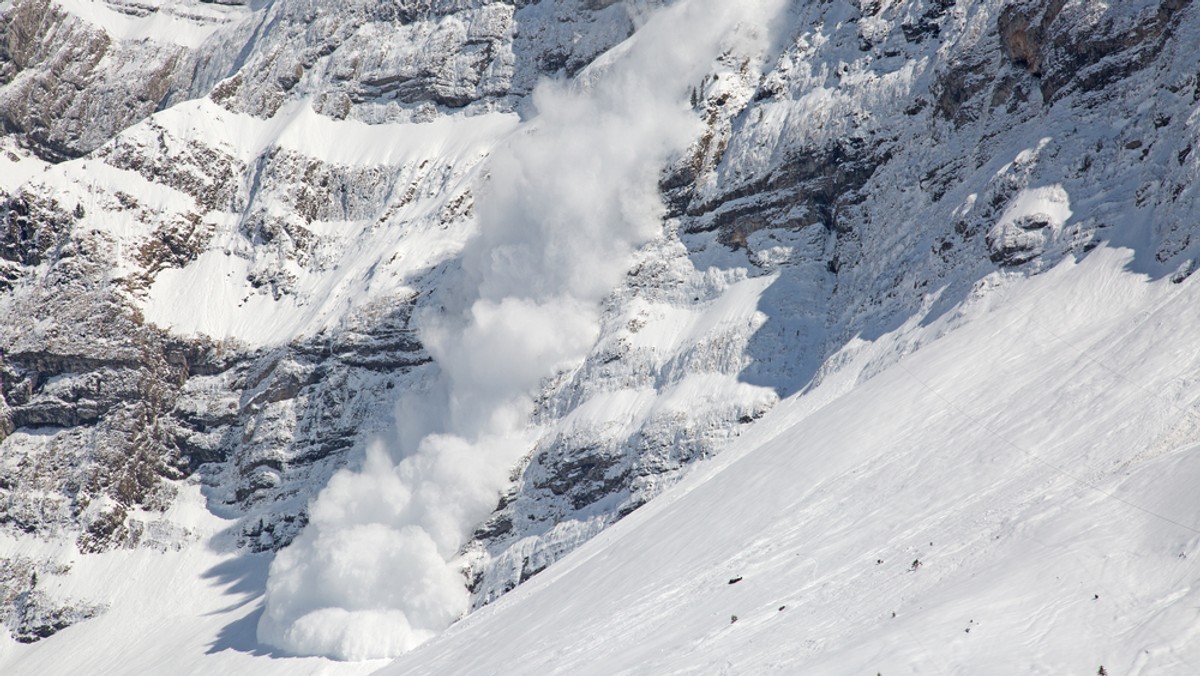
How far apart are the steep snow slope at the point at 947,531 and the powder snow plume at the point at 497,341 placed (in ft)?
103

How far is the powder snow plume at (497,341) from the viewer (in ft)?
330

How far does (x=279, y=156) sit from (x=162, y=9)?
156 ft

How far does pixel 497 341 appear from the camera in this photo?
352 ft

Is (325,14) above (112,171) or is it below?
above

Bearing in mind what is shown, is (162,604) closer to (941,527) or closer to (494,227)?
(494,227)

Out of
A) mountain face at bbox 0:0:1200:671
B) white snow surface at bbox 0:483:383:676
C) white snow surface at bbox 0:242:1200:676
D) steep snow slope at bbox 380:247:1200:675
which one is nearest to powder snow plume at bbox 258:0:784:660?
mountain face at bbox 0:0:1200:671

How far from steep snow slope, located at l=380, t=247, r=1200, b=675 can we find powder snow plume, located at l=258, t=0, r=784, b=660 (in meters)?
31.3

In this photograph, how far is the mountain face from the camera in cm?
7400

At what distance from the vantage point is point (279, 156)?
13738 cm

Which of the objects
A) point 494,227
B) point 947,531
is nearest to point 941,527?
point 947,531

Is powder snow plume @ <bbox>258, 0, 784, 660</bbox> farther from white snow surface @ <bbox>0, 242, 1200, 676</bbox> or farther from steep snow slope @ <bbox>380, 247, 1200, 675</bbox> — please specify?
steep snow slope @ <bbox>380, 247, 1200, 675</bbox>

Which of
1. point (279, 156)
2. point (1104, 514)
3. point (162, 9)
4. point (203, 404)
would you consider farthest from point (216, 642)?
point (162, 9)

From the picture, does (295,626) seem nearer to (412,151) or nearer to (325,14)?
(412,151)

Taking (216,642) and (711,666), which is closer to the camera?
(711,666)
